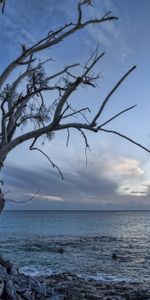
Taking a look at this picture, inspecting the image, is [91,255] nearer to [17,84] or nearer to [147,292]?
[147,292]

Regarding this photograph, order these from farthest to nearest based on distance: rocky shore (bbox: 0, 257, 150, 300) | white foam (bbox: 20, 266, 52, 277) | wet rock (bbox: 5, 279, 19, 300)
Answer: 1. white foam (bbox: 20, 266, 52, 277)
2. rocky shore (bbox: 0, 257, 150, 300)
3. wet rock (bbox: 5, 279, 19, 300)

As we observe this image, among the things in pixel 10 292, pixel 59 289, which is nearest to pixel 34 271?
pixel 59 289

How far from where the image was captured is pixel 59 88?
34.8 feet

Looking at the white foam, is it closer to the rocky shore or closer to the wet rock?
the rocky shore

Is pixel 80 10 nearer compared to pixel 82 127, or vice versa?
pixel 82 127

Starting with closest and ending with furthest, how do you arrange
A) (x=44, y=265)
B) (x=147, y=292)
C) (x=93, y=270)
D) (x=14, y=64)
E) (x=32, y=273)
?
(x=14, y=64) → (x=147, y=292) → (x=32, y=273) → (x=93, y=270) → (x=44, y=265)

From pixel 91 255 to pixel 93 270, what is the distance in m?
10.3

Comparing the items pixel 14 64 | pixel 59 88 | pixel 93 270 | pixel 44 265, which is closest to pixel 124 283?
pixel 93 270

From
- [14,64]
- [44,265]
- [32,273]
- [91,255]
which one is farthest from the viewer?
[91,255]

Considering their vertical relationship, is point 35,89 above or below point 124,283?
above

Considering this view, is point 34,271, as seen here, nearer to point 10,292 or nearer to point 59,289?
point 59,289

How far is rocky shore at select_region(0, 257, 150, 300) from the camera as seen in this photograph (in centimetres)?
1105

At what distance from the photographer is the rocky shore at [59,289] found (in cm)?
1105

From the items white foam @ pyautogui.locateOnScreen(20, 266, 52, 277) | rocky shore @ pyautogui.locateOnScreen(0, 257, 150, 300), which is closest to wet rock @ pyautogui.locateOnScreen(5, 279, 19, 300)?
rocky shore @ pyautogui.locateOnScreen(0, 257, 150, 300)
